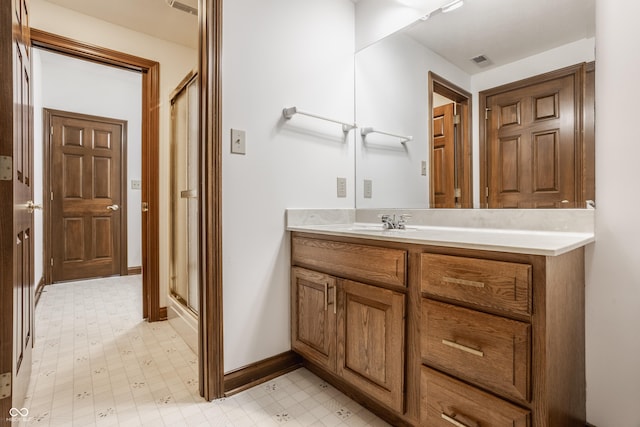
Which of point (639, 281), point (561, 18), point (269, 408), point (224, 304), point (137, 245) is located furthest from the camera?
point (137, 245)

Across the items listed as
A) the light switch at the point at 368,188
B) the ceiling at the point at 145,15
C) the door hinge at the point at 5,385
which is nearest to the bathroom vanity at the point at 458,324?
the light switch at the point at 368,188

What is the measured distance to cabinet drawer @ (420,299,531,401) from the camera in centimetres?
88

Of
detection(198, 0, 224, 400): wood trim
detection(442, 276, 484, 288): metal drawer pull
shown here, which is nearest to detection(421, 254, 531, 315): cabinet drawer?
detection(442, 276, 484, 288): metal drawer pull

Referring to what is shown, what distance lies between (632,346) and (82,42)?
3.45 meters

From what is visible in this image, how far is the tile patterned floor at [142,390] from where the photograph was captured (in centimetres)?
134

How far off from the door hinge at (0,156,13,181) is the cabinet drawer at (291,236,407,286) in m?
1.17

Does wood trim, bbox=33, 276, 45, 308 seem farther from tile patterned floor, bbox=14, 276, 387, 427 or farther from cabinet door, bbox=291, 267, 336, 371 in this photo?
cabinet door, bbox=291, 267, 336, 371

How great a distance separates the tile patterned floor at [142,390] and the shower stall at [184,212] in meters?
0.17

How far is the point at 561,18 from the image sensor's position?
128cm

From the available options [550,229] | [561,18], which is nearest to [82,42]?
[561,18]

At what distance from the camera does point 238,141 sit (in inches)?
61.4

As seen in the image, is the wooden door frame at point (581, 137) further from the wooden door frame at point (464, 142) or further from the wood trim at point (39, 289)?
the wood trim at point (39, 289)

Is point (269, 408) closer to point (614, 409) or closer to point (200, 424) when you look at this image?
point (200, 424)

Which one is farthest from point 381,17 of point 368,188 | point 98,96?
point 98,96
